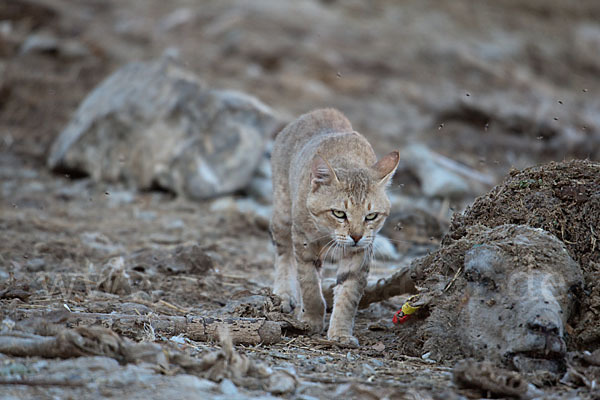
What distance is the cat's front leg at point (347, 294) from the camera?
449 centimetres

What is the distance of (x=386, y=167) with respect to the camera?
4.86 m

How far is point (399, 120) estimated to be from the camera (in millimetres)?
13273

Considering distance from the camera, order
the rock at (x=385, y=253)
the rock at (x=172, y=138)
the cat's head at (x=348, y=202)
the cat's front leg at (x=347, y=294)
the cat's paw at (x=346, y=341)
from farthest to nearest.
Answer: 1. the rock at (x=172, y=138)
2. the rock at (x=385, y=253)
3. the cat's head at (x=348, y=202)
4. the cat's front leg at (x=347, y=294)
5. the cat's paw at (x=346, y=341)

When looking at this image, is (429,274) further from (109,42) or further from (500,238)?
(109,42)

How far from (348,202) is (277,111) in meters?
7.78

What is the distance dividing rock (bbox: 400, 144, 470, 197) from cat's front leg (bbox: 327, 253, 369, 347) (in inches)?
178

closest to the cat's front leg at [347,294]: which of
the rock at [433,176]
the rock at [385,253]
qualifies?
the rock at [385,253]

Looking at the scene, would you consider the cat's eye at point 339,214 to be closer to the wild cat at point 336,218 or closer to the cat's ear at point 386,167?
the wild cat at point 336,218

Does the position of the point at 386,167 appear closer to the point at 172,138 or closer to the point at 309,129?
the point at 309,129

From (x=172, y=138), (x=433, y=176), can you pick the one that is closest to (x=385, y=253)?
(x=433, y=176)

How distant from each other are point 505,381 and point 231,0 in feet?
53.6

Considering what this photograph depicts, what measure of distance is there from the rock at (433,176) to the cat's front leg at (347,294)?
4.53 meters

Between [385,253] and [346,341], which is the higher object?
[346,341]

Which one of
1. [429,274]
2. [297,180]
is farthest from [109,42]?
[429,274]
